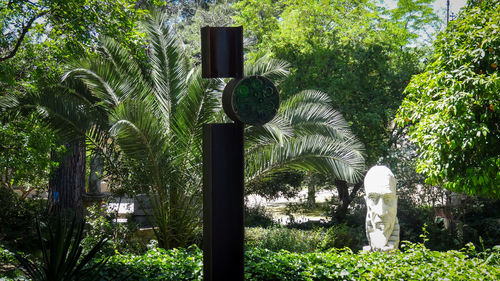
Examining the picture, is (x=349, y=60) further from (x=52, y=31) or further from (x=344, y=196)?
(x=52, y=31)

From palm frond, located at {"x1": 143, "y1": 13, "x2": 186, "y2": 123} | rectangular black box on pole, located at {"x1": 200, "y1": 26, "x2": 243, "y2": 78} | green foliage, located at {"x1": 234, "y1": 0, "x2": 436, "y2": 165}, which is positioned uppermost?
green foliage, located at {"x1": 234, "y1": 0, "x2": 436, "y2": 165}

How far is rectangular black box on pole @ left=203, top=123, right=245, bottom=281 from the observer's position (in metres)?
3.17

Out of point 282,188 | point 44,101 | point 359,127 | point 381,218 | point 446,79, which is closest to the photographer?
point 446,79

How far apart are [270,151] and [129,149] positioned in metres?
2.31

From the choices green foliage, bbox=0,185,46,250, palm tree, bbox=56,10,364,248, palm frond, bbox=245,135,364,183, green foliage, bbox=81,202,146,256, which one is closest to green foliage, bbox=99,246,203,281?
palm tree, bbox=56,10,364,248

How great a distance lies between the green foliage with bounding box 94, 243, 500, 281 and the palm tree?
6.81 ft

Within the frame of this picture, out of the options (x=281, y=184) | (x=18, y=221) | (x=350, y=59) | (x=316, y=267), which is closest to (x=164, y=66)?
(x=316, y=267)

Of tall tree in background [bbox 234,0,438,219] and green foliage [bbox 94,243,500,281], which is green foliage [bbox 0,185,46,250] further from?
tall tree in background [bbox 234,0,438,219]

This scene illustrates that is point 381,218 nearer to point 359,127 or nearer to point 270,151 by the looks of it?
point 270,151

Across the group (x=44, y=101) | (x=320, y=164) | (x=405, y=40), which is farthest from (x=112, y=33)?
(x=405, y=40)

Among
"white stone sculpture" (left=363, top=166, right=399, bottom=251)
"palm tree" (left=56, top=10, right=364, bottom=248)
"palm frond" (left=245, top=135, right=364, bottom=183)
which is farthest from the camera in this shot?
"palm frond" (left=245, top=135, right=364, bottom=183)

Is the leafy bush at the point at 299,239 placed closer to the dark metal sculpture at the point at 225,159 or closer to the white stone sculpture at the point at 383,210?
the white stone sculpture at the point at 383,210

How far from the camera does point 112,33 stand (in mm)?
8133

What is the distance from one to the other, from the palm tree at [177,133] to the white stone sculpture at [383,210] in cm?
57
